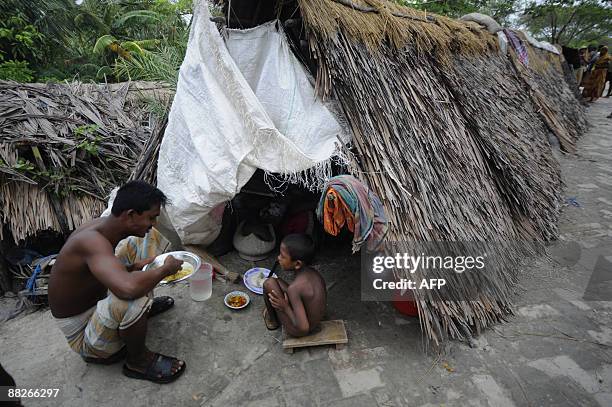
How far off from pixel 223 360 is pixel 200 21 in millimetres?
2650

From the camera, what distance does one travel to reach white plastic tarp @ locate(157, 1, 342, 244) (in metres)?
2.64

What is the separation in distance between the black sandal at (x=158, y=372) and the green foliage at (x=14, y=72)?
8.79 metres

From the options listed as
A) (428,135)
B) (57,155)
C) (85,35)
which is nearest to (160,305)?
(57,155)

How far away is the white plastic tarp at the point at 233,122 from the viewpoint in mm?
2639

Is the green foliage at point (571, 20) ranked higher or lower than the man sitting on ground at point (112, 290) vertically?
higher

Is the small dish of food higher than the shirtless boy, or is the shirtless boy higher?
the shirtless boy

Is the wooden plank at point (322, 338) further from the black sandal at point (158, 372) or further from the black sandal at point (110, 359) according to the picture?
the black sandal at point (110, 359)

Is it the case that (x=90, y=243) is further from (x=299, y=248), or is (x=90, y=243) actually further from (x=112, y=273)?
(x=299, y=248)

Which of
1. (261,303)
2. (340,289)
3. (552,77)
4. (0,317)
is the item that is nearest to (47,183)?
(0,317)

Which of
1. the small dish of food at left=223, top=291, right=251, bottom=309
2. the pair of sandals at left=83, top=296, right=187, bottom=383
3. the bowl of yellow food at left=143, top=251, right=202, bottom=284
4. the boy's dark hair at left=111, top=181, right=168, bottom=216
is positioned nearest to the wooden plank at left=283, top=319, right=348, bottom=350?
the small dish of food at left=223, top=291, right=251, bottom=309

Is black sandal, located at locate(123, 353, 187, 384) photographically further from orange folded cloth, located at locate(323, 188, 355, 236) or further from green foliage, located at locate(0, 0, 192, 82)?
green foliage, located at locate(0, 0, 192, 82)

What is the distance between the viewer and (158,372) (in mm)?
2150

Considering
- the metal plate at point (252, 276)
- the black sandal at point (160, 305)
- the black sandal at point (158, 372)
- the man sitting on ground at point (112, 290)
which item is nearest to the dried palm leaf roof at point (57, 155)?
the black sandal at point (160, 305)

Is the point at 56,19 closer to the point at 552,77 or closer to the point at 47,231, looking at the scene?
the point at 47,231
